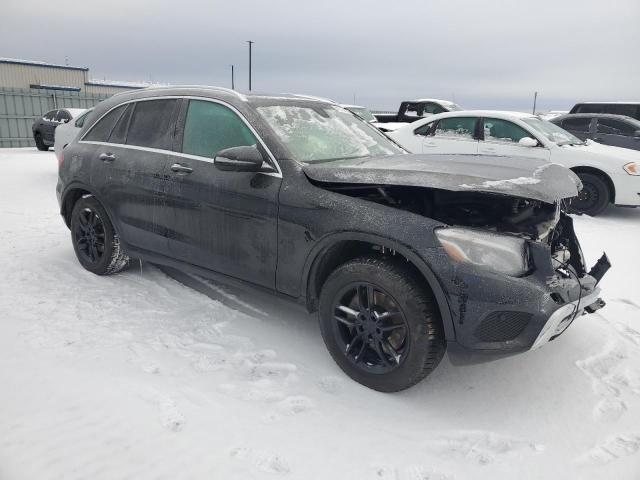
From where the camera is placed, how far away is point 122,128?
4.30 meters

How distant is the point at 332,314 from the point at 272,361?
1.84 feet

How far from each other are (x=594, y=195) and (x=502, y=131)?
179 centimetres

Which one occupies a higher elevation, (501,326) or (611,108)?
(611,108)

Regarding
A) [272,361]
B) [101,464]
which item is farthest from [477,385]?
[101,464]

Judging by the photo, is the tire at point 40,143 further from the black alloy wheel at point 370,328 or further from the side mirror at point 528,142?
the black alloy wheel at point 370,328

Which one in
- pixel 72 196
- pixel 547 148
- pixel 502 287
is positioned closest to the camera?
pixel 502 287

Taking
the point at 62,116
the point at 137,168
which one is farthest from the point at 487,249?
the point at 62,116

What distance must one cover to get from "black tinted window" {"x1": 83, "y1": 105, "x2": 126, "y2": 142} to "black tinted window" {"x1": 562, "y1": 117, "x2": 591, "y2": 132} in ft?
31.8

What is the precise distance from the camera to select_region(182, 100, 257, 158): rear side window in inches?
134

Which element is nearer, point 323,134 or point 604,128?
point 323,134

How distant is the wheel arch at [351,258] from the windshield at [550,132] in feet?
20.8

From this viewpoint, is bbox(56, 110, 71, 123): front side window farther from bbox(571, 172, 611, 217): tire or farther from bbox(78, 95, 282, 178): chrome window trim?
bbox(571, 172, 611, 217): tire

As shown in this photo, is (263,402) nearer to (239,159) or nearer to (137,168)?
(239,159)

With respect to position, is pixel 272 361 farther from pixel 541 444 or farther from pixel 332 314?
pixel 541 444
